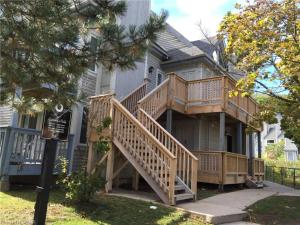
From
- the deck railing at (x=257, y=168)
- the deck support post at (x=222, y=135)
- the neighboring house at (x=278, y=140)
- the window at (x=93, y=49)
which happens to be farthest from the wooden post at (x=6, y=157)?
the neighboring house at (x=278, y=140)

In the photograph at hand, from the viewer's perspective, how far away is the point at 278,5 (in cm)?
898

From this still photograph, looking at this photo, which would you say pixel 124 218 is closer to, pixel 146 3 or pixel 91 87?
pixel 91 87

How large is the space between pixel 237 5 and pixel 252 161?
8.62 metres

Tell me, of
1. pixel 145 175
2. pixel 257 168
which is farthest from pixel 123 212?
pixel 257 168

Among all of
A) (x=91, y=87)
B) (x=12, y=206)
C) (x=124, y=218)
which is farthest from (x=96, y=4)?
(x=91, y=87)

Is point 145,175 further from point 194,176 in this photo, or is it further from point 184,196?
point 194,176

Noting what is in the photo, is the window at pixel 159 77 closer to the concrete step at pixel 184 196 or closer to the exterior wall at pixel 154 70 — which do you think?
the exterior wall at pixel 154 70

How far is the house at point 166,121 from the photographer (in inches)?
378

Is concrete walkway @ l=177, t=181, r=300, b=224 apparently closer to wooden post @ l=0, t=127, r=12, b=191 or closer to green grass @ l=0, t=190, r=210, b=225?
green grass @ l=0, t=190, r=210, b=225

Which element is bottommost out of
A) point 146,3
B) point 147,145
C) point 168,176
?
point 168,176

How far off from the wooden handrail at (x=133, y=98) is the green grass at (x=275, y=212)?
6327mm

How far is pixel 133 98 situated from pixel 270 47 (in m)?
6.55

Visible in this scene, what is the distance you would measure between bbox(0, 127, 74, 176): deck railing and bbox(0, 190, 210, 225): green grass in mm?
1095

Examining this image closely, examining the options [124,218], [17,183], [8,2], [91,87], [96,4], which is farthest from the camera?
[91,87]
